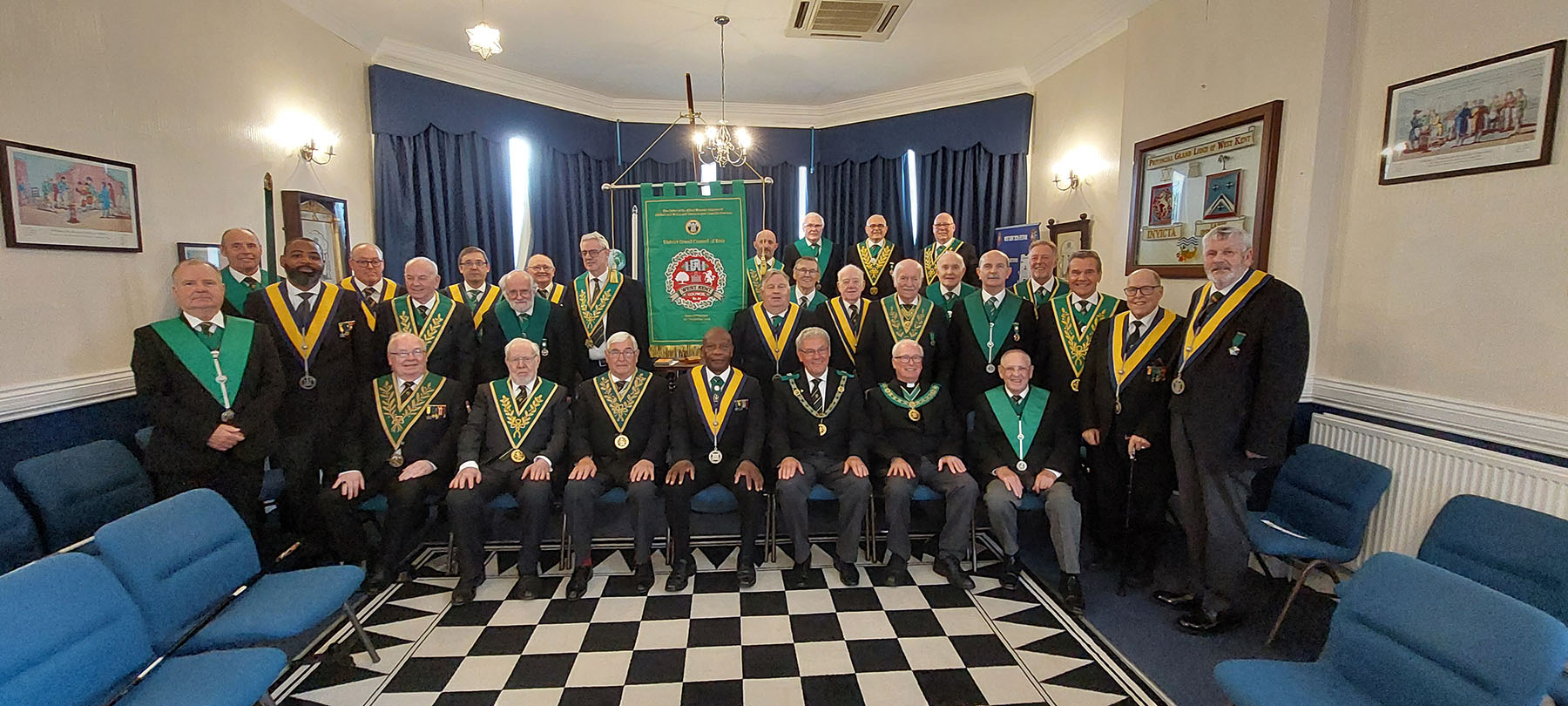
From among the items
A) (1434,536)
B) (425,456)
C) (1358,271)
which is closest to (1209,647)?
(1434,536)

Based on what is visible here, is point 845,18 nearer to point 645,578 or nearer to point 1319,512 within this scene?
point 645,578

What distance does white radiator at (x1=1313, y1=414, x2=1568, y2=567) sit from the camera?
7.49ft

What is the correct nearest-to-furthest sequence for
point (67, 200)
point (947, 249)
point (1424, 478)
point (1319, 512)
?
point (1424, 478), point (1319, 512), point (67, 200), point (947, 249)

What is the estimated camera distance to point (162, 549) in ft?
6.71

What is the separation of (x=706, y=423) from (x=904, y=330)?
4.26 ft

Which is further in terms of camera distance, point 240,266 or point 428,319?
point 428,319

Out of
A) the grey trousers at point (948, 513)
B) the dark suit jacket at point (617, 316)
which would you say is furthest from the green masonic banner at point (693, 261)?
the grey trousers at point (948, 513)

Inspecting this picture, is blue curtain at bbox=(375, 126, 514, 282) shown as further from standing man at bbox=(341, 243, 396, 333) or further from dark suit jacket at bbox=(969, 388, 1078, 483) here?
dark suit jacket at bbox=(969, 388, 1078, 483)

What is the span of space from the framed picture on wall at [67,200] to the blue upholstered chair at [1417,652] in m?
4.63

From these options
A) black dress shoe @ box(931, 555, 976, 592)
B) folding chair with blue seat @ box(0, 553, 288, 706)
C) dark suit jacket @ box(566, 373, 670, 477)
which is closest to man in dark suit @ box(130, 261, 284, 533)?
folding chair with blue seat @ box(0, 553, 288, 706)

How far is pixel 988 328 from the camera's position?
3.82 meters

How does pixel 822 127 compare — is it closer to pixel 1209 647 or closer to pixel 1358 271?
pixel 1358 271

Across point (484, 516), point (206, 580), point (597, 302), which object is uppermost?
point (597, 302)

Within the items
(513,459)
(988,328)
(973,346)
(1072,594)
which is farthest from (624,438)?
(1072,594)
